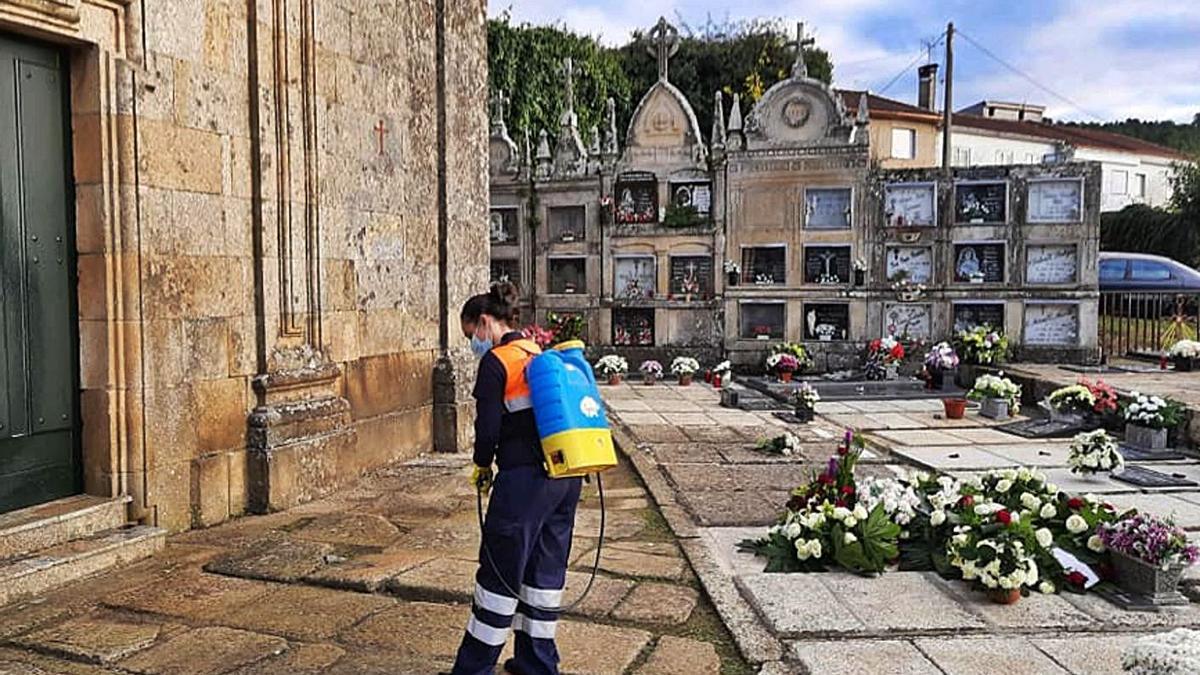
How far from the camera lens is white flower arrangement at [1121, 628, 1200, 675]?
8.40ft

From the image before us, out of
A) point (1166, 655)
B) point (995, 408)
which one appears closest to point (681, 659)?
point (1166, 655)

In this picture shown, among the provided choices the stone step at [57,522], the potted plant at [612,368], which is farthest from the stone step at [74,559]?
the potted plant at [612,368]

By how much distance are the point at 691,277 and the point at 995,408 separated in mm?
5364

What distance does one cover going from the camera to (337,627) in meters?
3.84

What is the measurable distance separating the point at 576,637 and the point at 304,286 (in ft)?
11.5

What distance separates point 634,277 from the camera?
579 inches

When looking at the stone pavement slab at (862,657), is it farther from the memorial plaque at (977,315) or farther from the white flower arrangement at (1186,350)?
the white flower arrangement at (1186,350)

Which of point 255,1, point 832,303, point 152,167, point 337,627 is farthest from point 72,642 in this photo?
point 832,303

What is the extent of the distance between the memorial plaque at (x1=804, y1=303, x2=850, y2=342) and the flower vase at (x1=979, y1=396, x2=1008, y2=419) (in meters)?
3.59

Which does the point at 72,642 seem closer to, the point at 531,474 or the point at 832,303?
the point at 531,474

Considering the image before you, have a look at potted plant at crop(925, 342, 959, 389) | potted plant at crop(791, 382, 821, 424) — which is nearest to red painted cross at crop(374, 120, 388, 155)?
potted plant at crop(791, 382, 821, 424)

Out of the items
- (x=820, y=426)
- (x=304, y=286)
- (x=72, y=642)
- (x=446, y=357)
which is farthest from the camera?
(x=820, y=426)

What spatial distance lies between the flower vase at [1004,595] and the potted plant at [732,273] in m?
10.3

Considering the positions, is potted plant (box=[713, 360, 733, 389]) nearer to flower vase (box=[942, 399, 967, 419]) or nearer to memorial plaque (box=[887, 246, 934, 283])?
memorial plaque (box=[887, 246, 934, 283])
